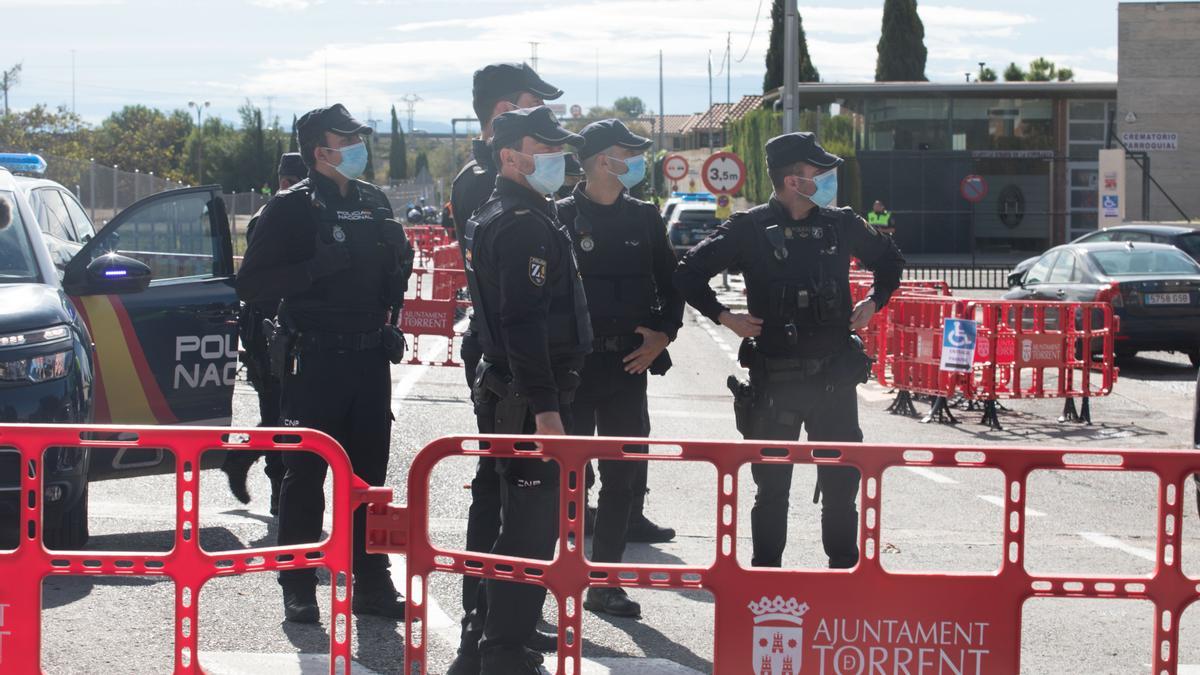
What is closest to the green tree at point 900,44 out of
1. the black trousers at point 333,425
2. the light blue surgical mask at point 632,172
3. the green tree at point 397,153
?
the light blue surgical mask at point 632,172

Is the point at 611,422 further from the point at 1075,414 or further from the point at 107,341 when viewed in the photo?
the point at 1075,414

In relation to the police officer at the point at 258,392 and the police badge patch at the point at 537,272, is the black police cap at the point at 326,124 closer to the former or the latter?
the police badge patch at the point at 537,272

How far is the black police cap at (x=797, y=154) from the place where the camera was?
6.36 metres

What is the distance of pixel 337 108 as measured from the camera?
21.1ft

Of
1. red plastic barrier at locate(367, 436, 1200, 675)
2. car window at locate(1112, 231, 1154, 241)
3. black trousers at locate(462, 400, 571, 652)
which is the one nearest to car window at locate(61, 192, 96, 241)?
black trousers at locate(462, 400, 571, 652)

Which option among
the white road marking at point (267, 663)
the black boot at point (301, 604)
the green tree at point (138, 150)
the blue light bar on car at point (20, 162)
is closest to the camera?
the white road marking at point (267, 663)

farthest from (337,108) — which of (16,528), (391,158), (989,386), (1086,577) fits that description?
(391,158)

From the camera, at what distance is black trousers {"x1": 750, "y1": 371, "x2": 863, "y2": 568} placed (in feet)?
20.3

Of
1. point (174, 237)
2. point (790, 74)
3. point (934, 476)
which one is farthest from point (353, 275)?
point (790, 74)

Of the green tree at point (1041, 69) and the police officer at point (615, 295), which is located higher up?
the green tree at point (1041, 69)

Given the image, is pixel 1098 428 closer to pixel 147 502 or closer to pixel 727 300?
pixel 147 502

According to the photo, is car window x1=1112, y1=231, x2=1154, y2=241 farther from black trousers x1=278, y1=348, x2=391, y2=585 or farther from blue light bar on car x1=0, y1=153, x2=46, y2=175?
black trousers x1=278, y1=348, x2=391, y2=585

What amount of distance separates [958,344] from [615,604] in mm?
7158

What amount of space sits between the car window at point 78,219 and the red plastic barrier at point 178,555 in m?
4.85
